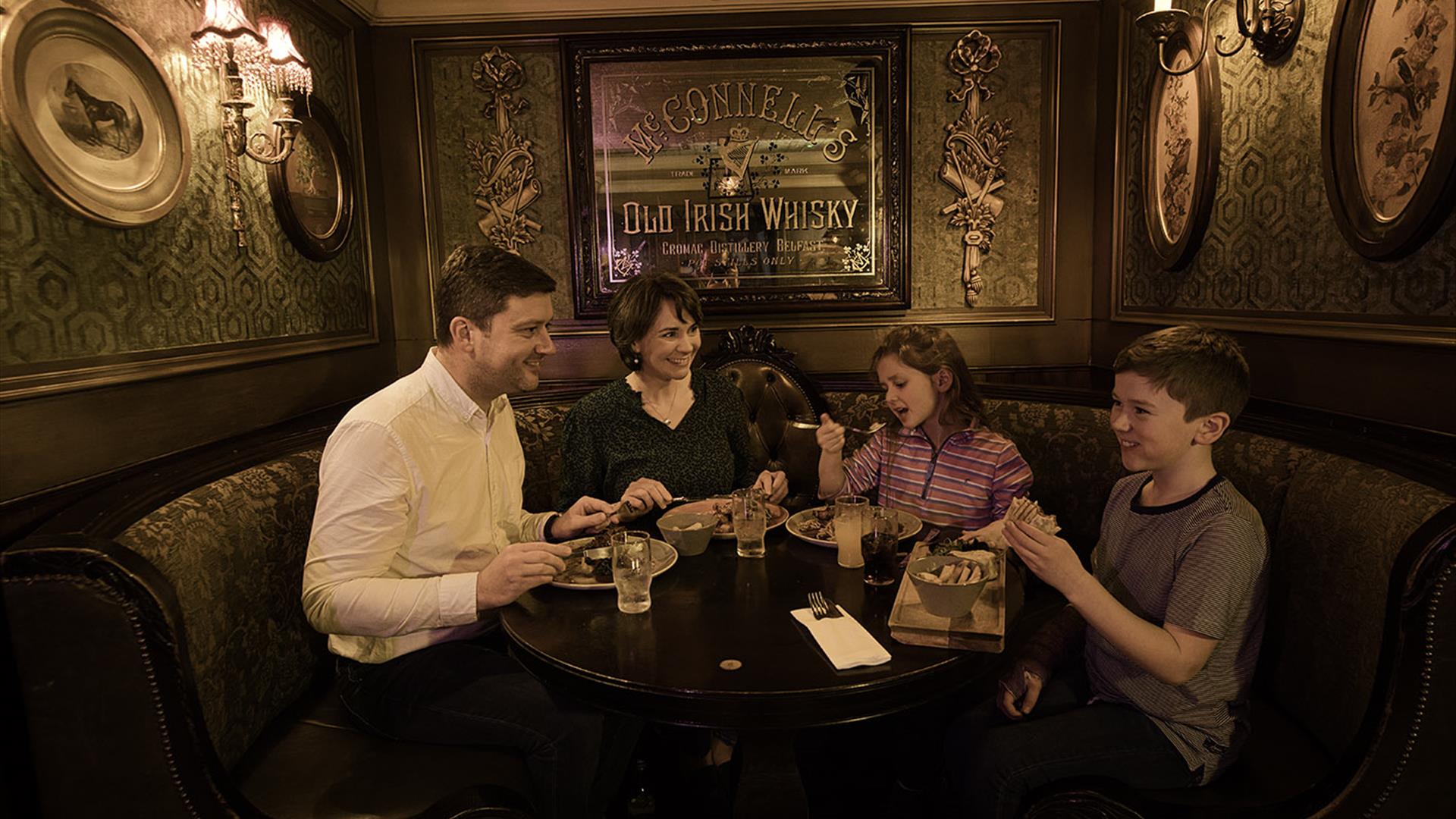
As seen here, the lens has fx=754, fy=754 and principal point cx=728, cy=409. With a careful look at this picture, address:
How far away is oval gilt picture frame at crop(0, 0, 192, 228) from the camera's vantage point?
166cm

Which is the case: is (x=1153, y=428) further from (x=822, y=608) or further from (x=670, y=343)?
(x=670, y=343)

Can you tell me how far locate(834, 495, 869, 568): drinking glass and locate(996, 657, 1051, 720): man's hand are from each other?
0.40 metres

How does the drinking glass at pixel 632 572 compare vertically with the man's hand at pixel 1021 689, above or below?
above

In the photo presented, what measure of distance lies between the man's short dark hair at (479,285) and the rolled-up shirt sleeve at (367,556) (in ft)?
1.17

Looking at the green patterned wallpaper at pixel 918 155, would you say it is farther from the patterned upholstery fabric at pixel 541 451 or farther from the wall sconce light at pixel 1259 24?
the wall sconce light at pixel 1259 24

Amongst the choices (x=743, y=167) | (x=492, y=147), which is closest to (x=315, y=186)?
(x=492, y=147)

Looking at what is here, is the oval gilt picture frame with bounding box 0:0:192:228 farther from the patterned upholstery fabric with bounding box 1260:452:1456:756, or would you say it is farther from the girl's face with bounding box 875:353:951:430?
the patterned upholstery fabric with bounding box 1260:452:1456:756

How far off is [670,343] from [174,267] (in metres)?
1.44

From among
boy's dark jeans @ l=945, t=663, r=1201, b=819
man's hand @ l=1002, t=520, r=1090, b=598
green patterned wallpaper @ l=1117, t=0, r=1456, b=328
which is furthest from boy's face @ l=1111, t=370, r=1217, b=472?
green patterned wallpaper @ l=1117, t=0, r=1456, b=328

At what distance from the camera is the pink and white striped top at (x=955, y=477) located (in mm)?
2150

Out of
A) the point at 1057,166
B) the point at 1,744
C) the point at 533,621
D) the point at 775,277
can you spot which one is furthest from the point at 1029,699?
the point at 1057,166

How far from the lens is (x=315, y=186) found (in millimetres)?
2959

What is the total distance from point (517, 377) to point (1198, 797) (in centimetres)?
173

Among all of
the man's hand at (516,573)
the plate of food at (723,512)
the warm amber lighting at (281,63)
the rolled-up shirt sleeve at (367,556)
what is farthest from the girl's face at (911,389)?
the warm amber lighting at (281,63)
